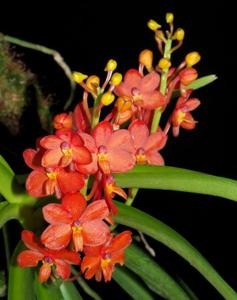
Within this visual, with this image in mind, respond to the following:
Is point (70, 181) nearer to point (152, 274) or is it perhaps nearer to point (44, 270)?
point (44, 270)

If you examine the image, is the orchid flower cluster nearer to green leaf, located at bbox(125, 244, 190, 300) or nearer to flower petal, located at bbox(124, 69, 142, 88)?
flower petal, located at bbox(124, 69, 142, 88)

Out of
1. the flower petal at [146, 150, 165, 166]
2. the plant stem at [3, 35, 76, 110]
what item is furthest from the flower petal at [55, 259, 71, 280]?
the plant stem at [3, 35, 76, 110]

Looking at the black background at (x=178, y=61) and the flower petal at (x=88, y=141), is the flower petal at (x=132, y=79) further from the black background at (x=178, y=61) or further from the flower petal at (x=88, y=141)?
the black background at (x=178, y=61)

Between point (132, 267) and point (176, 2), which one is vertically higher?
point (176, 2)

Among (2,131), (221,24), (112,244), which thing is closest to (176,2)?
(221,24)

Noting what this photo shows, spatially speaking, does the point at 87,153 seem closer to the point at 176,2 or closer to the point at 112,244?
the point at 112,244
